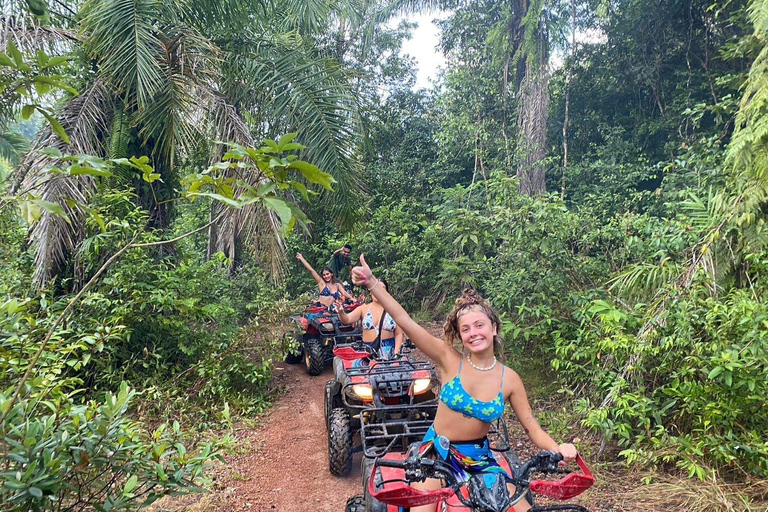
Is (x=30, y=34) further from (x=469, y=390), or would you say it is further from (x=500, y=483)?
(x=500, y=483)

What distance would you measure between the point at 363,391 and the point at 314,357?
358 cm

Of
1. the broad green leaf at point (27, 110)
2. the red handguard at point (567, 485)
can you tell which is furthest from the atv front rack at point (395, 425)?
the broad green leaf at point (27, 110)

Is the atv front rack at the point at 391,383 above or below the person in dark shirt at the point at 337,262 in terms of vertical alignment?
below

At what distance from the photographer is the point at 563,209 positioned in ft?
21.5

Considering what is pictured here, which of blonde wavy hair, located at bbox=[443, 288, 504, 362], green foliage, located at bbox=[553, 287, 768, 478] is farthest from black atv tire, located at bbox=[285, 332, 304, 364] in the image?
blonde wavy hair, located at bbox=[443, 288, 504, 362]

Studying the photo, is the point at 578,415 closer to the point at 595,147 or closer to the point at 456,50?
the point at 595,147

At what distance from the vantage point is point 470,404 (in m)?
2.59

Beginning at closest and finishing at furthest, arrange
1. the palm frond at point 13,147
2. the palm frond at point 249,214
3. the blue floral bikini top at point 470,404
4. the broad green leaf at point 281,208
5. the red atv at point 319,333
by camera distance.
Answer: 1. the broad green leaf at point 281,208
2. the blue floral bikini top at point 470,404
3. the palm frond at point 249,214
4. the red atv at point 319,333
5. the palm frond at point 13,147

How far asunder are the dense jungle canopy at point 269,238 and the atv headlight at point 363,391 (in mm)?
1524

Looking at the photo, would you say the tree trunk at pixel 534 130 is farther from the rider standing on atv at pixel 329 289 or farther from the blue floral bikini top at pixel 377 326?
the blue floral bikini top at pixel 377 326

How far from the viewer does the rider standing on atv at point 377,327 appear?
5.57 metres

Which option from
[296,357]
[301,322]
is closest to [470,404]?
[301,322]

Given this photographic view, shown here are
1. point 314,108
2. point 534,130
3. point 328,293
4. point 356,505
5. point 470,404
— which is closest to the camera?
point 470,404

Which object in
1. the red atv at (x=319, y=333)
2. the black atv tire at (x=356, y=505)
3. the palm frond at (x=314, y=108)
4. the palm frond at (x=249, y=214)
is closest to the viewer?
the black atv tire at (x=356, y=505)
